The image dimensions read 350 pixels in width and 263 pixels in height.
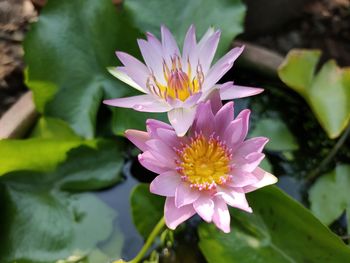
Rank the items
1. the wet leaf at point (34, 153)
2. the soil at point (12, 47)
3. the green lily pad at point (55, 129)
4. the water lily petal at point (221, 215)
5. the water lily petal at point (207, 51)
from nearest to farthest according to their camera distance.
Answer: the water lily petal at point (221, 215), the water lily petal at point (207, 51), the wet leaf at point (34, 153), the green lily pad at point (55, 129), the soil at point (12, 47)

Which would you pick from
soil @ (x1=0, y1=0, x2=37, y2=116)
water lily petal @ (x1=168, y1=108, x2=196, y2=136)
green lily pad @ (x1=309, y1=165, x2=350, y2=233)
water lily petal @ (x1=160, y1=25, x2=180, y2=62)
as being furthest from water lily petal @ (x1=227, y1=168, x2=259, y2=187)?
soil @ (x1=0, y1=0, x2=37, y2=116)

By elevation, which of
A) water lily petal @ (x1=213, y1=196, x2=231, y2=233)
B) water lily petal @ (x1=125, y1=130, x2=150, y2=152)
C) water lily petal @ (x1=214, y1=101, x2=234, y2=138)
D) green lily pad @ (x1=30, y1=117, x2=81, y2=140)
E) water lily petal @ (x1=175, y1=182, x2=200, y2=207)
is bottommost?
green lily pad @ (x1=30, y1=117, x2=81, y2=140)

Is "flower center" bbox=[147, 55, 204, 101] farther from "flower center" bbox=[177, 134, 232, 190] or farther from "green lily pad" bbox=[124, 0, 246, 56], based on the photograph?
"green lily pad" bbox=[124, 0, 246, 56]

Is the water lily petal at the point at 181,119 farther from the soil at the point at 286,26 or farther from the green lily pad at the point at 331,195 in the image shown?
the soil at the point at 286,26

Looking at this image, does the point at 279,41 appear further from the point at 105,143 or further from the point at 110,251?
the point at 110,251

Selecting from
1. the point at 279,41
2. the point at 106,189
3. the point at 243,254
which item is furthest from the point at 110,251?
the point at 279,41

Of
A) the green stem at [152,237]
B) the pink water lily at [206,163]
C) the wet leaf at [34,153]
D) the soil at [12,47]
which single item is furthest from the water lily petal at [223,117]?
the soil at [12,47]

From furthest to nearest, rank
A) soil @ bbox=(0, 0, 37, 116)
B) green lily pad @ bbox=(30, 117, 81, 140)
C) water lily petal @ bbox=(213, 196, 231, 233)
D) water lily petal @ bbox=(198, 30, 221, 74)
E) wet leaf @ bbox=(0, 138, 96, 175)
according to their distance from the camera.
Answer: soil @ bbox=(0, 0, 37, 116)
green lily pad @ bbox=(30, 117, 81, 140)
wet leaf @ bbox=(0, 138, 96, 175)
water lily petal @ bbox=(198, 30, 221, 74)
water lily petal @ bbox=(213, 196, 231, 233)
